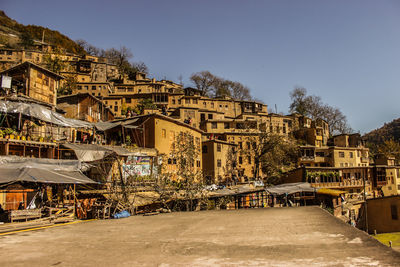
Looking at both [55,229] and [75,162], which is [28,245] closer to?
[55,229]

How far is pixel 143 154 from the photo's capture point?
28.4 meters

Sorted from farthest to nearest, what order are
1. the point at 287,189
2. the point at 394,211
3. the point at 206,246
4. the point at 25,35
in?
1. the point at 25,35
2. the point at 394,211
3. the point at 287,189
4. the point at 206,246

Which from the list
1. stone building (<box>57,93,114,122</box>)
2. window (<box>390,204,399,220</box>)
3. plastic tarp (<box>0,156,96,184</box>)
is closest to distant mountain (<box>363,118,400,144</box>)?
window (<box>390,204,399,220</box>)

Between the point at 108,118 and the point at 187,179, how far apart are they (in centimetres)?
2429

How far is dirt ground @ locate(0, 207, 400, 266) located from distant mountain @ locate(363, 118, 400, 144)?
100 metres

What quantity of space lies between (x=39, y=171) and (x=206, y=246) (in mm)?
12382

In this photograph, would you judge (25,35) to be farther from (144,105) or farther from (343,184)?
(343,184)

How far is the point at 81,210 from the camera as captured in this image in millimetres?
19859

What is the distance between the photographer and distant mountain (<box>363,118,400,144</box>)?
325 feet

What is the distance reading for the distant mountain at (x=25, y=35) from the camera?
84.6 m

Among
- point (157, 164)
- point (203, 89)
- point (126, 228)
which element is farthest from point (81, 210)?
point (203, 89)

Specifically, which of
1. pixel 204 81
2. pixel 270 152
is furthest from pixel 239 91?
pixel 270 152

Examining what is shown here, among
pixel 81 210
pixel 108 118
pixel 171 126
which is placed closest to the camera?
pixel 81 210

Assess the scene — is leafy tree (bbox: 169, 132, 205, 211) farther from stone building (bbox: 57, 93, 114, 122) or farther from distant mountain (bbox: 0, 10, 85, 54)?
distant mountain (bbox: 0, 10, 85, 54)
